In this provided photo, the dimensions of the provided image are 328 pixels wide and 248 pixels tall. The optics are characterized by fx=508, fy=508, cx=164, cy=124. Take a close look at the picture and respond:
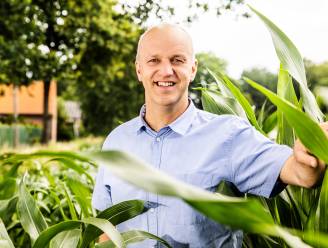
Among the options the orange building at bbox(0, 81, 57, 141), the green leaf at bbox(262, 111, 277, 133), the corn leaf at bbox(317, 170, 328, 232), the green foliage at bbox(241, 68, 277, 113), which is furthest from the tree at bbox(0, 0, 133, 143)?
the orange building at bbox(0, 81, 57, 141)

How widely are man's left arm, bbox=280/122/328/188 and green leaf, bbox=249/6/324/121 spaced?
0.11 metres

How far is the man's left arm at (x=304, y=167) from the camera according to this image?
806 mm

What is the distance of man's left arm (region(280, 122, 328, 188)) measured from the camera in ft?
2.64

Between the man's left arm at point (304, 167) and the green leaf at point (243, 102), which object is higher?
the green leaf at point (243, 102)

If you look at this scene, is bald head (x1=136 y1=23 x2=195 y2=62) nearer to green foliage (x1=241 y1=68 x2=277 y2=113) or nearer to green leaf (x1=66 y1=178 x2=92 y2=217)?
green foliage (x1=241 y1=68 x2=277 y2=113)

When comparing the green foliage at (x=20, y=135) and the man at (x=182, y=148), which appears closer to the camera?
the man at (x=182, y=148)

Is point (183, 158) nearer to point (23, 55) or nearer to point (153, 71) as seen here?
point (153, 71)

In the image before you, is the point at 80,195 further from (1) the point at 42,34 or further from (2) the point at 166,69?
(1) the point at 42,34

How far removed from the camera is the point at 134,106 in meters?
22.9

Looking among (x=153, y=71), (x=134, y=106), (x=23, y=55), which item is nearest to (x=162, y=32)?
(x=153, y=71)

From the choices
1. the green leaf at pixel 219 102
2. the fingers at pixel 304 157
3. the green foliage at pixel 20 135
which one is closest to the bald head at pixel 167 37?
the green leaf at pixel 219 102

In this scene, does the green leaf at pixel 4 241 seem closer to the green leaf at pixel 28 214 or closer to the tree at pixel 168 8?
the green leaf at pixel 28 214

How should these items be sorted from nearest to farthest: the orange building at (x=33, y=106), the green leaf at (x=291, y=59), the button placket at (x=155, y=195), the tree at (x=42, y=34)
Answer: the green leaf at (x=291, y=59)
the button placket at (x=155, y=195)
the tree at (x=42, y=34)
the orange building at (x=33, y=106)

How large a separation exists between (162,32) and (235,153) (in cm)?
38
